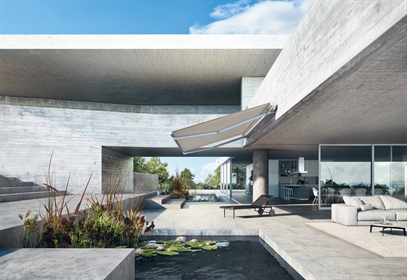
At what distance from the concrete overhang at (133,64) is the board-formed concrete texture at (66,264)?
9.18m

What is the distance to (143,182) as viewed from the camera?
888 inches

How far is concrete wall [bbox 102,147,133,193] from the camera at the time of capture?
1328 cm

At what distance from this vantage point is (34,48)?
38.4 feet

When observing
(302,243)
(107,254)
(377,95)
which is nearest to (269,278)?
(302,243)

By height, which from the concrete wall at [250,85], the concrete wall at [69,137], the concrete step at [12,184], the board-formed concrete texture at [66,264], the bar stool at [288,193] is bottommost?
the bar stool at [288,193]

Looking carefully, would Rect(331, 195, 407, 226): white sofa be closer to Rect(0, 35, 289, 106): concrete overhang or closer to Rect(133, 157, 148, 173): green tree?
Rect(0, 35, 289, 106): concrete overhang

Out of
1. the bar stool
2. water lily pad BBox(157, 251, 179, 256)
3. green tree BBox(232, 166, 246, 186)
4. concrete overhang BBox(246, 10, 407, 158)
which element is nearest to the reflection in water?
water lily pad BBox(157, 251, 179, 256)

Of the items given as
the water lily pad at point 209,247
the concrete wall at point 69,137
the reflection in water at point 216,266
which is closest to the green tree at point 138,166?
the concrete wall at point 69,137

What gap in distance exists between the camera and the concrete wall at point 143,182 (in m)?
21.5

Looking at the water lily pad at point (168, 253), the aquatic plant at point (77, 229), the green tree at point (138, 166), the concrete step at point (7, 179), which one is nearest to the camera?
the aquatic plant at point (77, 229)

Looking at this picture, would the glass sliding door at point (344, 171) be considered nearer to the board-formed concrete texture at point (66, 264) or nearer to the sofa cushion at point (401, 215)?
the sofa cushion at point (401, 215)

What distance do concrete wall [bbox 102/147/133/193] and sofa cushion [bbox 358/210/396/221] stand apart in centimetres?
726

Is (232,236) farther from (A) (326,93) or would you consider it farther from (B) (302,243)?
(A) (326,93)

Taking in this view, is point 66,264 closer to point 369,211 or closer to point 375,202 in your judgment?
A: point 369,211
